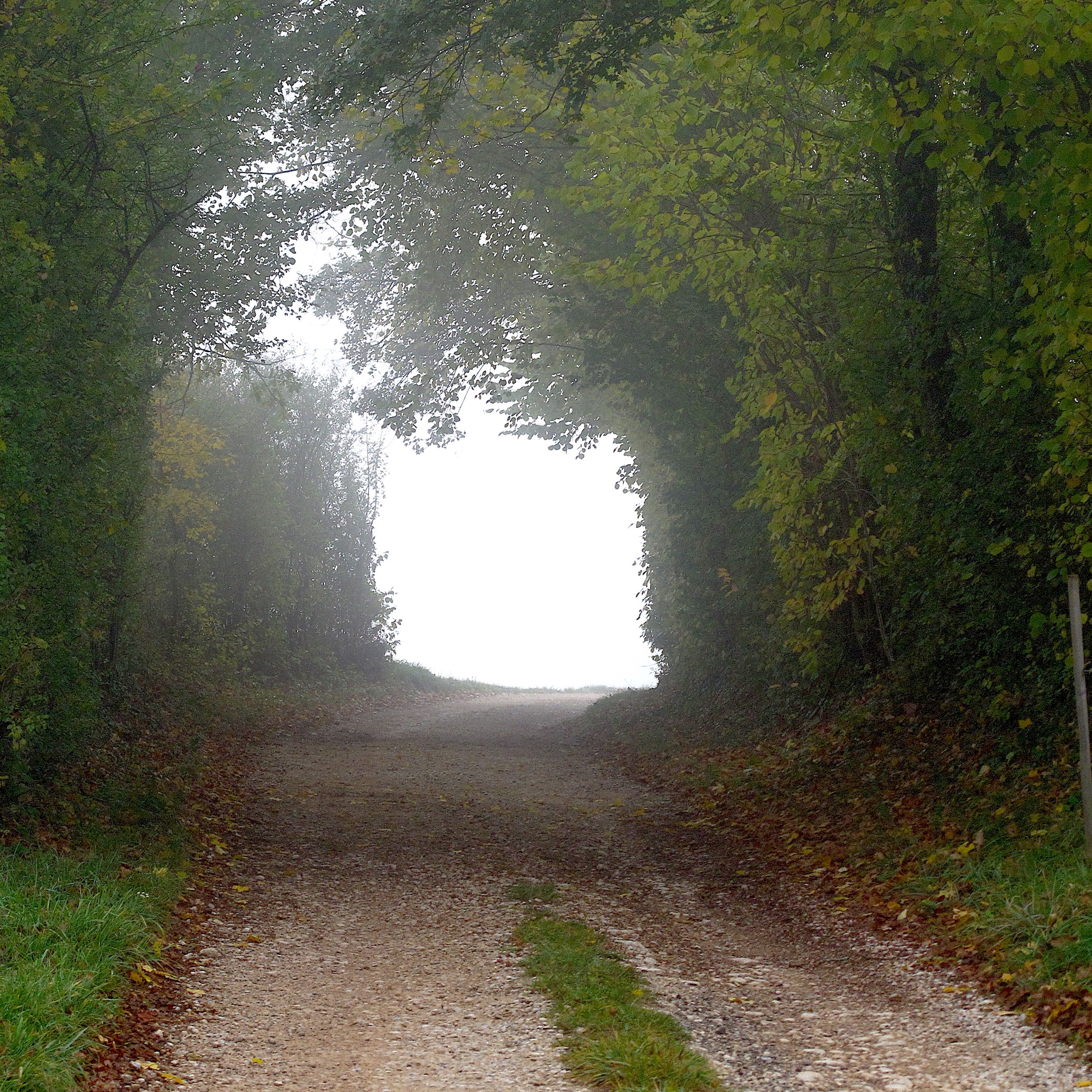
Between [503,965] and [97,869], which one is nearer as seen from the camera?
[503,965]

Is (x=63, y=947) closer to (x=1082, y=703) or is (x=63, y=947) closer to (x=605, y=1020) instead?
(x=605, y=1020)

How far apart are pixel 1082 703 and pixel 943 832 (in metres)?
2.02

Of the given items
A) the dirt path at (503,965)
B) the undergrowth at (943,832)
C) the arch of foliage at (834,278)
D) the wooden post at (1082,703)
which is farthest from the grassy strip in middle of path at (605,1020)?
the arch of foliage at (834,278)

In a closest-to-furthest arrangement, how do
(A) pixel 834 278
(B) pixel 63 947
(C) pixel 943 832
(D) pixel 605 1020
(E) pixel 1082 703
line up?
1. (D) pixel 605 1020
2. (B) pixel 63 947
3. (E) pixel 1082 703
4. (C) pixel 943 832
5. (A) pixel 834 278

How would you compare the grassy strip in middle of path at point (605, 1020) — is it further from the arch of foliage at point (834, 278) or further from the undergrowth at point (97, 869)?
the arch of foliage at point (834, 278)

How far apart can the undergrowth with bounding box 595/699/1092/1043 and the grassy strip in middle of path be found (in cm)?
187

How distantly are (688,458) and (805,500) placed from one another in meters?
5.29

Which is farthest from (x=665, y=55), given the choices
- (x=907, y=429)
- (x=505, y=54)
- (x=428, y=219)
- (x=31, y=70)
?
(x=428, y=219)

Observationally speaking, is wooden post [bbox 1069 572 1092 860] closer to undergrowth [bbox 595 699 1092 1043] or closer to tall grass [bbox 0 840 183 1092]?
undergrowth [bbox 595 699 1092 1043]

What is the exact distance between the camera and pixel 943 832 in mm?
8086

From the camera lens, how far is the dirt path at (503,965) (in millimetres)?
4824

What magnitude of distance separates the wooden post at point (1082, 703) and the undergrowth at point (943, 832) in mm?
311

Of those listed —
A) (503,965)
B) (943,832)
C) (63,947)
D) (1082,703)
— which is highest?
(1082,703)

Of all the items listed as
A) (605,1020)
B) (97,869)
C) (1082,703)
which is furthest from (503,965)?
(1082,703)
